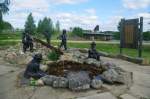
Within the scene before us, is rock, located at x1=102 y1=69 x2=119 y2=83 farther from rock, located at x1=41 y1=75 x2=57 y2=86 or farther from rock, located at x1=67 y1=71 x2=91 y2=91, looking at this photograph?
rock, located at x1=41 y1=75 x2=57 y2=86

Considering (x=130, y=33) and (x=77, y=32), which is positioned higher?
(x=130, y=33)

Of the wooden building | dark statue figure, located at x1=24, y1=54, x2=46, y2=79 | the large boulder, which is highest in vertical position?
dark statue figure, located at x1=24, y1=54, x2=46, y2=79

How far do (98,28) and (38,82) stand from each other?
31.3 m

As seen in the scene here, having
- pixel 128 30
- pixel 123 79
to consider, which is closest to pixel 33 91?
pixel 123 79

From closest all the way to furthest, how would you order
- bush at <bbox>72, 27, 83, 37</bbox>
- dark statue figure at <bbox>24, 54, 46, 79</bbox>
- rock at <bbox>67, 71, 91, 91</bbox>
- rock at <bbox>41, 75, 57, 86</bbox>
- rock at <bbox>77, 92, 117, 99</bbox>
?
rock at <bbox>77, 92, 117, 99</bbox> < rock at <bbox>67, 71, 91, 91</bbox> < rock at <bbox>41, 75, 57, 86</bbox> < dark statue figure at <bbox>24, 54, 46, 79</bbox> < bush at <bbox>72, 27, 83, 37</bbox>

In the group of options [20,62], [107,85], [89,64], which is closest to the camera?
[107,85]

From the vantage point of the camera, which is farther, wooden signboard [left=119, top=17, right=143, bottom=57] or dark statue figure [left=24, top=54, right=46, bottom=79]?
wooden signboard [left=119, top=17, right=143, bottom=57]

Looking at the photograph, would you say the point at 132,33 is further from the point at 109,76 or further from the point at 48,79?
the point at 48,79

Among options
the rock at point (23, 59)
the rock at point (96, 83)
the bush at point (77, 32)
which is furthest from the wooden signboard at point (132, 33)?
the bush at point (77, 32)

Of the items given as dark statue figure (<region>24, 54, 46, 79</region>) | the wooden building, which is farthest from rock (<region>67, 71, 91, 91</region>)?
the wooden building

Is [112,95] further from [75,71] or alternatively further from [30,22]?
[30,22]

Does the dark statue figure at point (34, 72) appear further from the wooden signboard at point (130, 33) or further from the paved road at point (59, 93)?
the wooden signboard at point (130, 33)

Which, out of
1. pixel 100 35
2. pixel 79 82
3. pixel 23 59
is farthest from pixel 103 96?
pixel 100 35

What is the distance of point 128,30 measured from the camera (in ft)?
68.5
